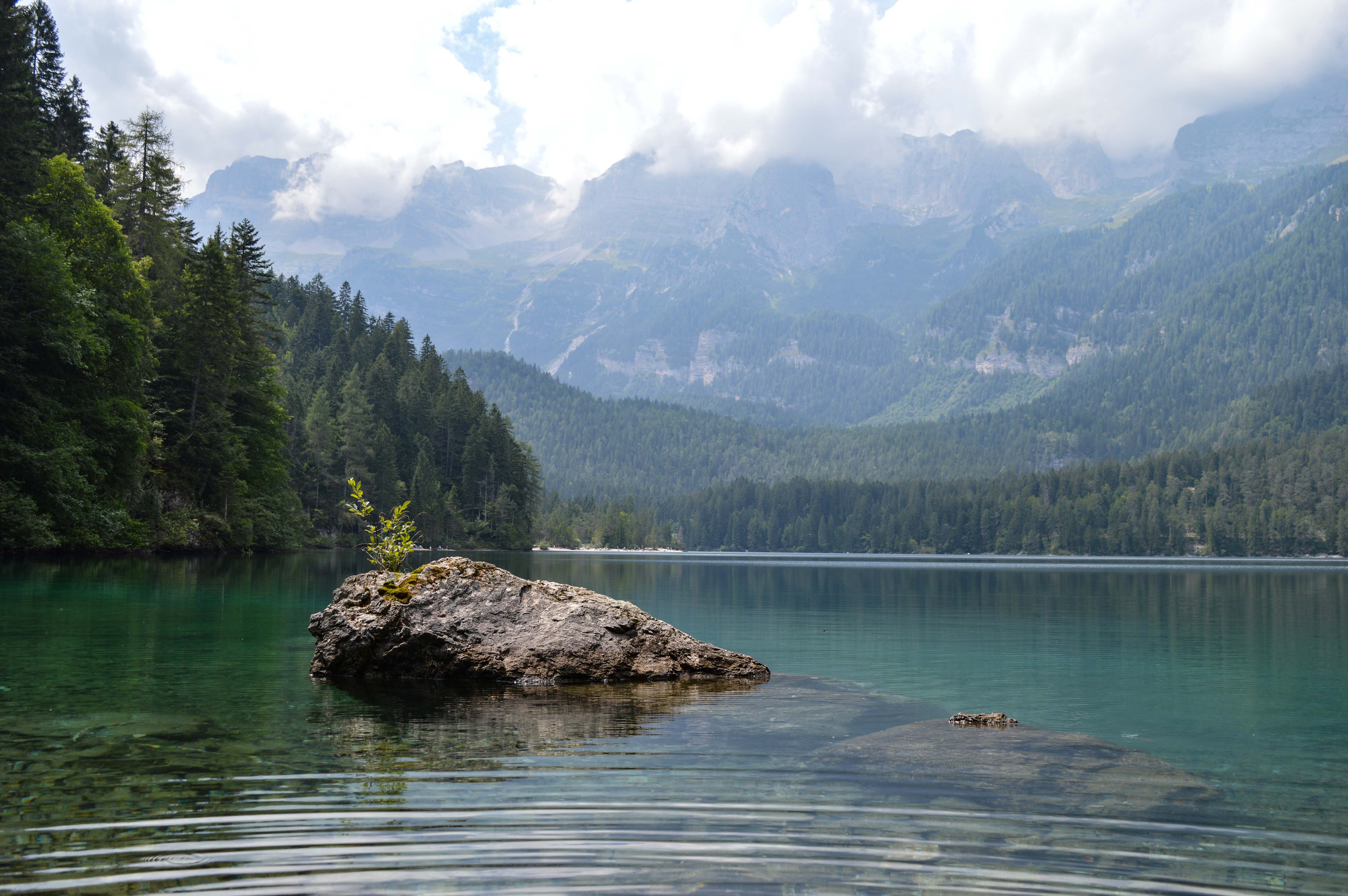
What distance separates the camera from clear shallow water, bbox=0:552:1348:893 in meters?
7.66

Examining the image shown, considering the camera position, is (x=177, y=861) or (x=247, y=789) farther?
(x=247, y=789)

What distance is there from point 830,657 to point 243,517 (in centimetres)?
5798

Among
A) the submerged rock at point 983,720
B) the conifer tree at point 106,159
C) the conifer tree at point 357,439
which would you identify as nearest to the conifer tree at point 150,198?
the conifer tree at point 106,159

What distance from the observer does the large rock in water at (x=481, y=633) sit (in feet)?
65.0

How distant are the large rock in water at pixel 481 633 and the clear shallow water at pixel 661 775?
1.08 m

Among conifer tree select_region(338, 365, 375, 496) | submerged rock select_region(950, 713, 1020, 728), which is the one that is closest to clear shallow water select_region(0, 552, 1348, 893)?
submerged rock select_region(950, 713, 1020, 728)

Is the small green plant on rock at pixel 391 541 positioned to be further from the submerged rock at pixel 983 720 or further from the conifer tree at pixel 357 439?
the conifer tree at pixel 357 439

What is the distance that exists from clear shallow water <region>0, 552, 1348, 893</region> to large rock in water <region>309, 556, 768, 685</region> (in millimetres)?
1083

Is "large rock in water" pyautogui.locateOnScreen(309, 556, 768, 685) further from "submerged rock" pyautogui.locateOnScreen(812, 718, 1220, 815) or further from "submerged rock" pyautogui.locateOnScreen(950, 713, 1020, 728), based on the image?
"submerged rock" pyautogui.locateOnScreen(812, 718, 1220, 815)

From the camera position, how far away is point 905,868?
25.7 feet

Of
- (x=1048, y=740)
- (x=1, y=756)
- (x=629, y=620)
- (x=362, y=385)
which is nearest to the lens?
(x=1, y=756)

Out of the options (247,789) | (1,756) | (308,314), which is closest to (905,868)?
(247,789)

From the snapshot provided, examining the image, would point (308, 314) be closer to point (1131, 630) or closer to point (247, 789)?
point (1131, 630)

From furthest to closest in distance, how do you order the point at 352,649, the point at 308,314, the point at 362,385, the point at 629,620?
the point at 308,314 < the point at 362,385 < the point at 629,620 < the point at 352,649
